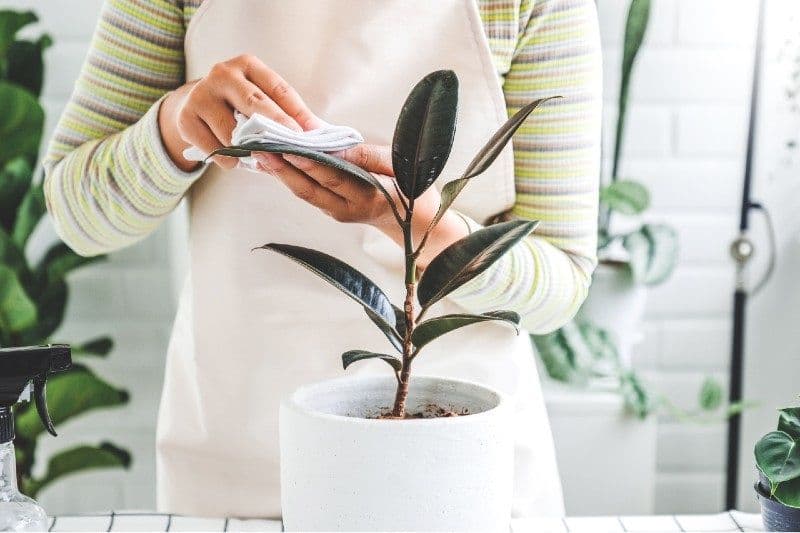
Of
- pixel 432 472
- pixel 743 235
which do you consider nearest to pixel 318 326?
pixel 432 472

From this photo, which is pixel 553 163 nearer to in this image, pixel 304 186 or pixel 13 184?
pixel 304 186

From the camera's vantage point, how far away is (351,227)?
0.80m

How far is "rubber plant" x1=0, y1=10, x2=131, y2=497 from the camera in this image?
55.7 inches

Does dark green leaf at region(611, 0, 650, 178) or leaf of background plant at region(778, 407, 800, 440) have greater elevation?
dark green leaf at region(611, 0, 650, 178)

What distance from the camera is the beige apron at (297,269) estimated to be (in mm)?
763

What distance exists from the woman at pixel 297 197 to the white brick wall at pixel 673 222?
0.93 meters

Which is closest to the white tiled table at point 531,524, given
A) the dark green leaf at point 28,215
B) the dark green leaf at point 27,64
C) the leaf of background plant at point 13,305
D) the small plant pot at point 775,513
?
the small plant pot at point 775,513

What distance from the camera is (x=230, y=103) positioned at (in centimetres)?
63

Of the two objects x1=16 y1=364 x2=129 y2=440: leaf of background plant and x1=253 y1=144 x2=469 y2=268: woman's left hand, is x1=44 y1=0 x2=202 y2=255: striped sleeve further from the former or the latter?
x1=16 y1=364 x2=129 y2=440: leaf of background plant

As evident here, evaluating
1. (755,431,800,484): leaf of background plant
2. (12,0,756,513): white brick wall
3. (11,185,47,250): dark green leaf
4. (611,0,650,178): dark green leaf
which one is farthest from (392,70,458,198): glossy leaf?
(12,0,756,513): white brick wall

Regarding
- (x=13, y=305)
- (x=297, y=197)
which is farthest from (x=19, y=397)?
(x=13, y=305)

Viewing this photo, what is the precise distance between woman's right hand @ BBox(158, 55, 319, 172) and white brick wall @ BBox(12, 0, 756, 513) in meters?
1.09

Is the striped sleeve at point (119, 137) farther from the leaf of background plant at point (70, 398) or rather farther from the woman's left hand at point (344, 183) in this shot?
the leaf of background plant at point (70, 398)

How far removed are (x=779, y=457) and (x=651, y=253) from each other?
0.90 m
